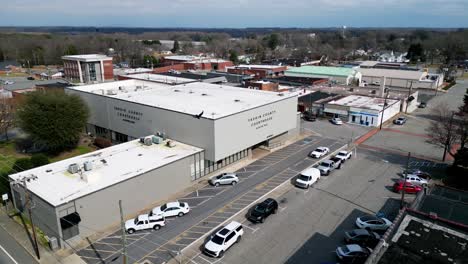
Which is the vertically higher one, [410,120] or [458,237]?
[458,237]

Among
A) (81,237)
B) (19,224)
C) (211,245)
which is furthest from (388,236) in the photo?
(19,224)

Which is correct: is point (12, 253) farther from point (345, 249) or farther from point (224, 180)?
point (345, 249)

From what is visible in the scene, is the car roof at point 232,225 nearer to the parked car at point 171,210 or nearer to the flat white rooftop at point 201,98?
the parked car at point 171,210

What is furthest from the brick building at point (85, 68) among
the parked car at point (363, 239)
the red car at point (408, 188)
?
the parked car at point (363, 239)

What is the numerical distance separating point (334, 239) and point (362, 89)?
50.3m

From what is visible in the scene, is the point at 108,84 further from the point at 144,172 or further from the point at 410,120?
the point at 410,120

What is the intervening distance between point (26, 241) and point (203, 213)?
11.8 m

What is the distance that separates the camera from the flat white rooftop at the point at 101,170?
73.7 feet

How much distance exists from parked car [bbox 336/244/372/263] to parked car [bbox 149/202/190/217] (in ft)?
36.3

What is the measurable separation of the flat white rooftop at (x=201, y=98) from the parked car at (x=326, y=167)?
28.2 feet

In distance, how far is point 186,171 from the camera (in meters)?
28.7

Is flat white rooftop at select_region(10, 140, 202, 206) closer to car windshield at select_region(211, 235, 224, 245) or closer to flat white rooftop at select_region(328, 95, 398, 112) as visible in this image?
car windshield at select_region(211, 235, 224, 245)

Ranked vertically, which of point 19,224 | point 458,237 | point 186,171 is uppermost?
point 458,237

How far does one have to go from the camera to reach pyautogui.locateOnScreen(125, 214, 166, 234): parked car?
2244 centimetres
